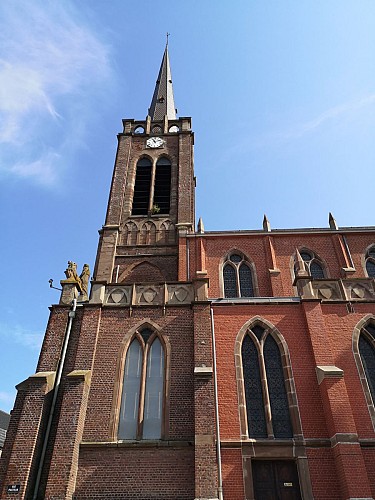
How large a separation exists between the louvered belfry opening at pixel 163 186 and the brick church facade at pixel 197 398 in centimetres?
1186

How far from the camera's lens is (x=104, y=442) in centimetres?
1215

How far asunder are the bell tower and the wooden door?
38.2 ft

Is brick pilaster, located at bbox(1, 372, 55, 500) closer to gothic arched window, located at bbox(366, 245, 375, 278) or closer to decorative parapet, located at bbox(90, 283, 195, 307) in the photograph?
decorative parapet, located at bbox(90, 283, 195, 307)

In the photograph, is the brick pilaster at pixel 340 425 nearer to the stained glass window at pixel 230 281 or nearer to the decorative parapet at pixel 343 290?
the decorative parapet at pixel 343 290

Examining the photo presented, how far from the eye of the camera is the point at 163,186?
28125 mm

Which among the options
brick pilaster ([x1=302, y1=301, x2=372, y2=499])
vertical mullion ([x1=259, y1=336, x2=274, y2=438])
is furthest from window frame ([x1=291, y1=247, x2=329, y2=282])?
vertical mullion ([x1=259, y1=336, x2=274, y2=438])

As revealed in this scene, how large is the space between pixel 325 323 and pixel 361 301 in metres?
1.64

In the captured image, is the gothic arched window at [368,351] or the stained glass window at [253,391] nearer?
the stained glass window at [253,391]

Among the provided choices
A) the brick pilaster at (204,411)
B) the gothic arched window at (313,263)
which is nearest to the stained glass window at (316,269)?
the gothic arched window at (313,263)

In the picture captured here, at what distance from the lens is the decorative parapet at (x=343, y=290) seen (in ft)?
49.0

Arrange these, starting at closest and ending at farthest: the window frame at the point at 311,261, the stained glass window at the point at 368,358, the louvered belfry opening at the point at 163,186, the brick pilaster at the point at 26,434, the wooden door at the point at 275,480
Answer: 1. the brick pilaster at the point at 26,434
2. the wooden door at the point at 275,480
3. the stained glass window at the point at 368,358
4. the window frame at the point at 311,261
5. the louvered belfry opening at the point at 163,186

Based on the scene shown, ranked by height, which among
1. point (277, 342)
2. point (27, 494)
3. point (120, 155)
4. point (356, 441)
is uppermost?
point (120, 155)

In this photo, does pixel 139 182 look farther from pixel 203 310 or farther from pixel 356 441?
pixel 356 441

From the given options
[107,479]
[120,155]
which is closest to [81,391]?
[107,479]
